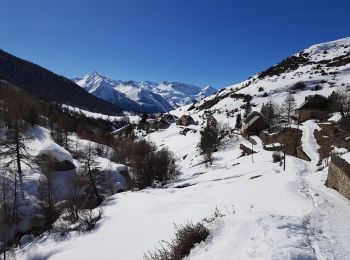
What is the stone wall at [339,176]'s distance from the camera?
17650 millimetres

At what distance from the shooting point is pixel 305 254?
31.0 ft

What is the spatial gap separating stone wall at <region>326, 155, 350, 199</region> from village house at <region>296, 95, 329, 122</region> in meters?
46.8

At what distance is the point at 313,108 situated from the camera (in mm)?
64875

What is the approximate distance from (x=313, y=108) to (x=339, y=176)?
4990 centimetres

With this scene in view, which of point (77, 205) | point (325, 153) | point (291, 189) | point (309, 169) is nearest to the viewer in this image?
point (291, 189)

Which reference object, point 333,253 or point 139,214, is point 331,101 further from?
point 333,253

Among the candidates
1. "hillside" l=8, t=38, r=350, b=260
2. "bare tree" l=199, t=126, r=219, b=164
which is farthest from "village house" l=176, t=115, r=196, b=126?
"hillside" l=8, t=38, r=350, b=260

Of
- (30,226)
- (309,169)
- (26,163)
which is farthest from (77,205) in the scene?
(309,169)

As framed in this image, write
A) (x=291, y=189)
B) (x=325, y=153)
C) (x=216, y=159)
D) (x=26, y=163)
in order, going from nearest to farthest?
(x=291, y=189)
(x=325, y=153)
(x=26, y=163)
(x=216, y=159)

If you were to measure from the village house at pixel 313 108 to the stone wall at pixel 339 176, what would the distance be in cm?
4684

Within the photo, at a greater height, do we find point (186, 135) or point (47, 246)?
point (186, 135)

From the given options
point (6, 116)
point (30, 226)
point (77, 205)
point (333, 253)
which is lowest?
point (30, 226)

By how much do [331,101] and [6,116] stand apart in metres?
67.5

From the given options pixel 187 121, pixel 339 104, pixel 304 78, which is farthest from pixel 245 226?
pixel 304 78
